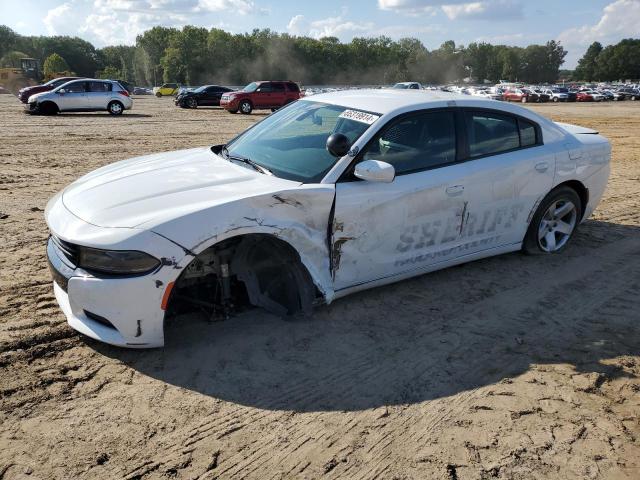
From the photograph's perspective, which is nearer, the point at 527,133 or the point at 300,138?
the point at 300,138

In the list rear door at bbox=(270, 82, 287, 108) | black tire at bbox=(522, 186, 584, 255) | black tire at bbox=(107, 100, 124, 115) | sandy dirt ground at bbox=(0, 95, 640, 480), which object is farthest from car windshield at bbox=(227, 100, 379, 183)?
rear door at bbox=(270, 82, 287, 108)

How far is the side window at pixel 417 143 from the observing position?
417 centimetres

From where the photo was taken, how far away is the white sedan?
330 centimetres

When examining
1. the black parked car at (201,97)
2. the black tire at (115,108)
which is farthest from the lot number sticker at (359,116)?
the black parked car at (201,97)

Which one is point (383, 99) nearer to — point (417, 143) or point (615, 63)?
point (417, 143)

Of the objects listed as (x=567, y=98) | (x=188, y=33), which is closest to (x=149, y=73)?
(x=188, y=33)

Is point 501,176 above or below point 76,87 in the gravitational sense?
above

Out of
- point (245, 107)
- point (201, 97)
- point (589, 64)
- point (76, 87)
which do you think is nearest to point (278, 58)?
point (589, 64)

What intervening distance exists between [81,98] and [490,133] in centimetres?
2105

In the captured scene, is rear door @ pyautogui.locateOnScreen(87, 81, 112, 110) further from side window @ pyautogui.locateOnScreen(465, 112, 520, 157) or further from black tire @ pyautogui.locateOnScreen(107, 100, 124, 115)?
side window @ pyautogui.locateOnScreen(465, 112, 520, 157)

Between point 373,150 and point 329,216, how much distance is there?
2.17 ft

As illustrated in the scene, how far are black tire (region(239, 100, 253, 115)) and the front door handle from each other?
22863mm

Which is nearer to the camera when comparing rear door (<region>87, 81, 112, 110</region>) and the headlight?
the headlight

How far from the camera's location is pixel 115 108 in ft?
75.3
